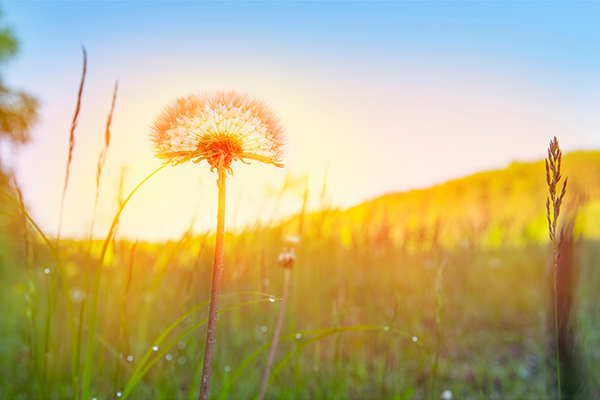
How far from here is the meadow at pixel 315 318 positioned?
1423mm

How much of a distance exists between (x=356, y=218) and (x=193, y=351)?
2310mm

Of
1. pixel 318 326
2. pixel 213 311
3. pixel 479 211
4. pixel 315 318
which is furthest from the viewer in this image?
pixel 479 211

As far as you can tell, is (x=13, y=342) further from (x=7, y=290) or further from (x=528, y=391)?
(x=528, y=391)

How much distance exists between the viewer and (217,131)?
0.76m

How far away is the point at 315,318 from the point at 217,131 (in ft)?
7.60

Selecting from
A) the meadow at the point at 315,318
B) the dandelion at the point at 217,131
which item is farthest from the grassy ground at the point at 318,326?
the dandelion at the point at 217,131

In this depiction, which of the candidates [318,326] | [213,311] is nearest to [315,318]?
[318,326]

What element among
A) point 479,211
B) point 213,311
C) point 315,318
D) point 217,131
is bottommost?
point 315,318

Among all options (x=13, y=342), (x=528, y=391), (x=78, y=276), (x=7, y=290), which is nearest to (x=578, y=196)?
(x=528, y=391)

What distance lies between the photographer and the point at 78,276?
4113 mm

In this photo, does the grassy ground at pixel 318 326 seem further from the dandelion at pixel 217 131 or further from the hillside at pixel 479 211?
the dandelion at pixel 217 131

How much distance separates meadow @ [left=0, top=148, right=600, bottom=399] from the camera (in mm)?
1423

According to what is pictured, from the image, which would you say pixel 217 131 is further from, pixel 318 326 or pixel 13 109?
pixel 13 109

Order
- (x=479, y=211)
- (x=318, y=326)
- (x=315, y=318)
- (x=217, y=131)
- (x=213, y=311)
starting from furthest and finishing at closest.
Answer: (x=479, y=211) < (x=315, y=318) < (x=318, y=326) < (x=217, y=131) < (x=213, y=311)
